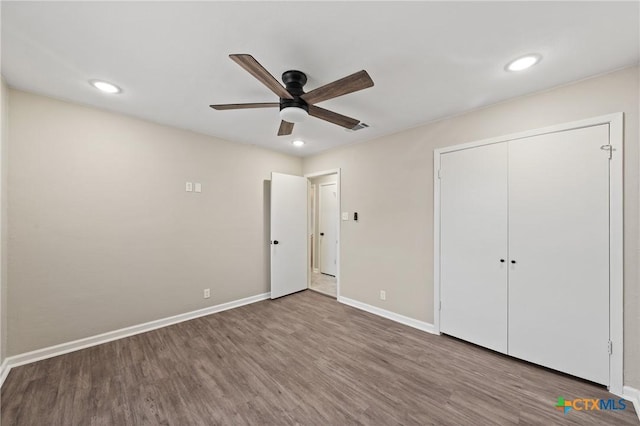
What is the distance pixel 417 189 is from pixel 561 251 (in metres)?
1.42

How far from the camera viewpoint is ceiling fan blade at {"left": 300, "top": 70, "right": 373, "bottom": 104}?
57.5 inches

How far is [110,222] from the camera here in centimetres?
260

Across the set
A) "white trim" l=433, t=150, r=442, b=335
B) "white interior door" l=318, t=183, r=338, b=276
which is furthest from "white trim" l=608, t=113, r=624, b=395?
"white interior door" l=318, t=183, r=338, b=276

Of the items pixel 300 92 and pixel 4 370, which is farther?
pixel 4 370

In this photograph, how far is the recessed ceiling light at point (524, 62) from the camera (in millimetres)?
1696

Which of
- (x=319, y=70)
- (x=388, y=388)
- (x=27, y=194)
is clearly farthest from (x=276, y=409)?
(x=27, y=194)

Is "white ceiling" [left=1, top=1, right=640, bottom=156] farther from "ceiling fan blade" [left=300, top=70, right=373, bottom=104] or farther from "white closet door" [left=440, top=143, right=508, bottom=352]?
"white closet door" [left=440, top=143, right=508, bottom=352]

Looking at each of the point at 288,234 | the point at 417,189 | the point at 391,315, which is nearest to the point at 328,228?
the point at 288,234

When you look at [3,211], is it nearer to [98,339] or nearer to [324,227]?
[98,339]

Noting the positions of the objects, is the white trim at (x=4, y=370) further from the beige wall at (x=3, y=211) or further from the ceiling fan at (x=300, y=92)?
the ceiling fan at (x=300, y=92)

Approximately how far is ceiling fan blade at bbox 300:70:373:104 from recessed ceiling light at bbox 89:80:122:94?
1764 mm

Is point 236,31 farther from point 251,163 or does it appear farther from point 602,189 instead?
point 602,189

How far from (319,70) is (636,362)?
3232mm

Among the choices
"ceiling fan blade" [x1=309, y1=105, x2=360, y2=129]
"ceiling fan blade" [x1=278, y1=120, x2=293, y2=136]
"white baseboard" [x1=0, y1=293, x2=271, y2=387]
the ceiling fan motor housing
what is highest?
the ceiling fan motor housing
